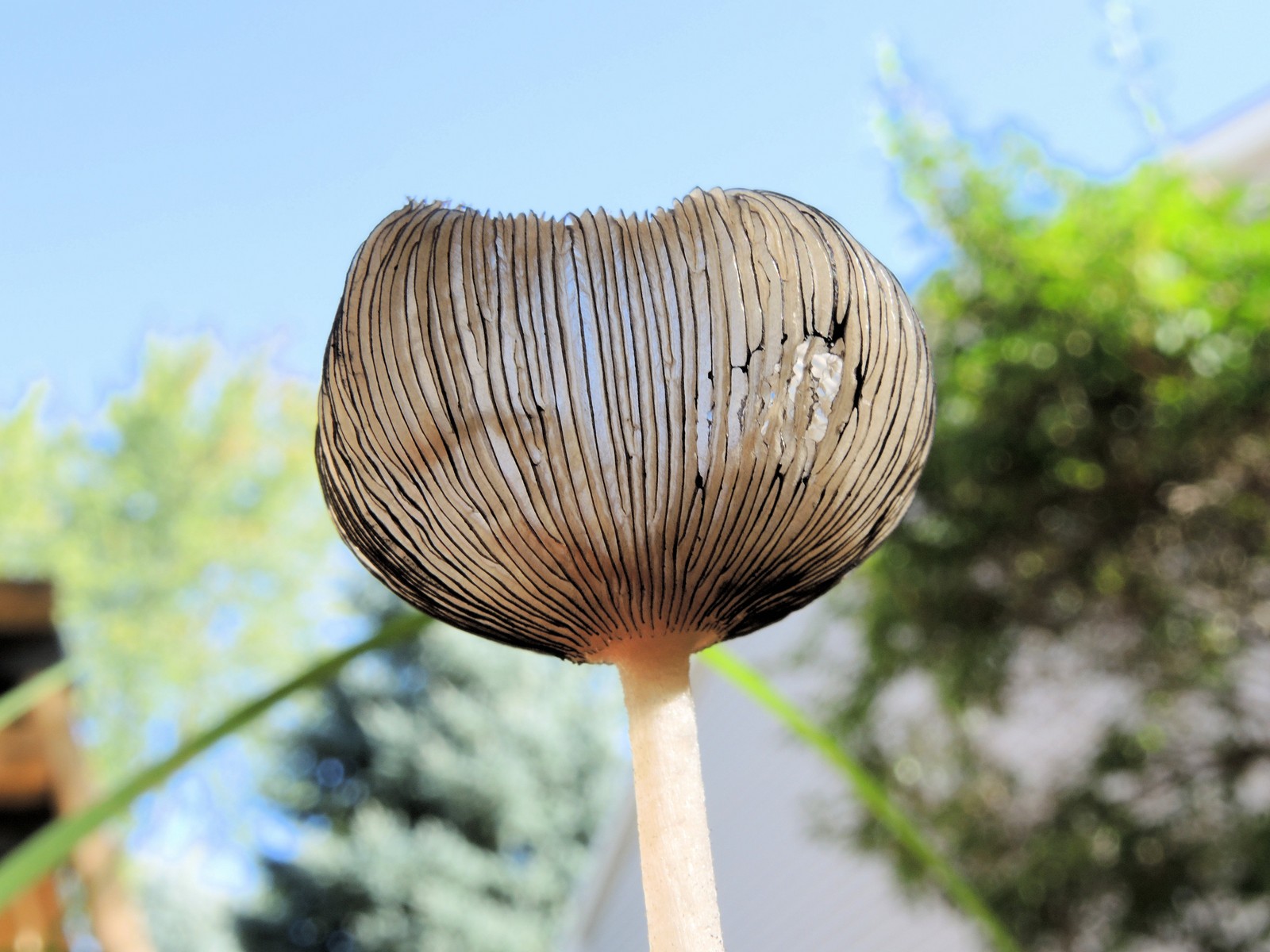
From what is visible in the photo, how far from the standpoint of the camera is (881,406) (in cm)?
16

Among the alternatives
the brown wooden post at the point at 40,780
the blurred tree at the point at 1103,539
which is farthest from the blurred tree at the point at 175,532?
the brown wooden post at the point at 40,780

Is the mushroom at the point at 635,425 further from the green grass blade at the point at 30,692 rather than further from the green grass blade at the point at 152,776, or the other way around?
the green grass blade at the point at 30,692

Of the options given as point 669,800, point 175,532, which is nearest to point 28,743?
point 669,800

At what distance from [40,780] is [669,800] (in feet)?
1.67

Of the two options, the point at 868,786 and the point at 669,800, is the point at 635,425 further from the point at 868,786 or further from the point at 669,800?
the point at 868,786

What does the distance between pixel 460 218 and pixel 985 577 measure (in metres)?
2.77

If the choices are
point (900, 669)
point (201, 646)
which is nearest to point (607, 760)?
point (201, 646)

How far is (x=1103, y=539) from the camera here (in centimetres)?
258

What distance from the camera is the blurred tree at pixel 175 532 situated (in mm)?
8750

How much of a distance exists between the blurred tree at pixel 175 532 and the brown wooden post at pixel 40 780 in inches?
328

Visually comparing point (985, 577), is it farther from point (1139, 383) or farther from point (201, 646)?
point (201, 646)

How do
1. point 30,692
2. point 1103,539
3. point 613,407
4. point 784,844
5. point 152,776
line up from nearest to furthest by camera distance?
point 613,407 → point 152,776 → point 30,692 → point 1103,539 → point 784,844

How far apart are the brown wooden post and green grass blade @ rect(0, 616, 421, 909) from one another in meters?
0.28

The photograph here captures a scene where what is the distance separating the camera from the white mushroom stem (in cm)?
15
